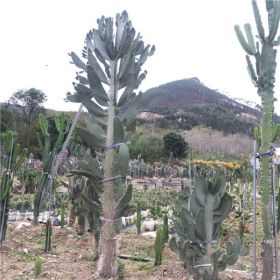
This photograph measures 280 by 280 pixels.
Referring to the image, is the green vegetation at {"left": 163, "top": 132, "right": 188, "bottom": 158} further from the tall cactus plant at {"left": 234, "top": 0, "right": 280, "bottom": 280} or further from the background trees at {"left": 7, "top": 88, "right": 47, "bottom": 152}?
the tall cactus plant at {"left": 234, "top": 0, "right": 280, "bottom": 280}

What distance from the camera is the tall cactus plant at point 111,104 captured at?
3.25m

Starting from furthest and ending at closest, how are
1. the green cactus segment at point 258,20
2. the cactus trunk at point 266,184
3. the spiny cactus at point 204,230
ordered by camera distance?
the green cactus segment at point 258,20
the cactus trunk at point 266,184
the spiny cactus at point 204,230

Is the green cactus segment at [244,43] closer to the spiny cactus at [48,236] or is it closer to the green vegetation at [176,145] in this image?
the spiny cactus at [48,236]

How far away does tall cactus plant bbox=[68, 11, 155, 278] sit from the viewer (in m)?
3.25

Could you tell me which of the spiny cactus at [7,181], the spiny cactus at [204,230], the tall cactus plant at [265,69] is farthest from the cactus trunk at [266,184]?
the spiny cactus at [7,181]

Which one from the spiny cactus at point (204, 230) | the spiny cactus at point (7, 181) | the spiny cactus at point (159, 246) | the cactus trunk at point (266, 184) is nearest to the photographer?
the spiny cactus at point (204, 230)

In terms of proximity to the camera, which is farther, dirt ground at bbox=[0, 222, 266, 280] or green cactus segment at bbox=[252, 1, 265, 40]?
dirt ground at bbox=[0, 222, 266, 280]

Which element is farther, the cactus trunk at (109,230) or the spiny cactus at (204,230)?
the cactus trunk at (109,230)

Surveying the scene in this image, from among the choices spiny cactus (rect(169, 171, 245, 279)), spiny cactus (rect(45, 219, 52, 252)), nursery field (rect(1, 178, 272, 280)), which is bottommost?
nursery field (rect(1, 178, 272, 280))

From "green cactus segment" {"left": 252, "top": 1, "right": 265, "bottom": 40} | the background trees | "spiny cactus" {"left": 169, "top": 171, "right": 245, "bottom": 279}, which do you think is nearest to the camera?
"spiny cactus" {"left": 169, "top": 171, "right": 245, "bottom": 279}

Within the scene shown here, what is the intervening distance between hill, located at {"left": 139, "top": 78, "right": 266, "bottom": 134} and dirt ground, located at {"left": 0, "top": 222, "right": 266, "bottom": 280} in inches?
811

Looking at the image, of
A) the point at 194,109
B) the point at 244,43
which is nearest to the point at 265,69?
the point at 244,43

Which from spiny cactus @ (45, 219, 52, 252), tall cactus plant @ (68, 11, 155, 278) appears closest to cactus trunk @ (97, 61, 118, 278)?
tall cactus plant @ (68, 11, 155, 278)

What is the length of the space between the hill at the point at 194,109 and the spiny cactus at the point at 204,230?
22362 millimetres
